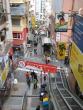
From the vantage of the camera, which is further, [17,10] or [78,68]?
[17,10]

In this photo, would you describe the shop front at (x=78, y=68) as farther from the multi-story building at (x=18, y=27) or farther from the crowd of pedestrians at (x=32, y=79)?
the multi-story building at (x=18, y=27)

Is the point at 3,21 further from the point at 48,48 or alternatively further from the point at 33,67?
the point at 48,48

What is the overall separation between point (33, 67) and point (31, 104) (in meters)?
3.71

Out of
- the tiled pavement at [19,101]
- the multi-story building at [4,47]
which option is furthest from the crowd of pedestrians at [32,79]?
the multi-story building at [4,47]

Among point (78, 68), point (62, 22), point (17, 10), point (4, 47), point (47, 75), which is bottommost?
point (47, 75)

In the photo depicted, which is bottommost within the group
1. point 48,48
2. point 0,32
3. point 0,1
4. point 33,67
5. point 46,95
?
point 48,48

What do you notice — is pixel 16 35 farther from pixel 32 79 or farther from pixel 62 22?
pixel 62 22

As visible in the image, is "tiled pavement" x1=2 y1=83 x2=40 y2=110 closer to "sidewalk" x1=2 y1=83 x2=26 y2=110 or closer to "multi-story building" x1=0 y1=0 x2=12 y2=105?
"sidewalk" x1=2 y1=83 x2=26 y2=110

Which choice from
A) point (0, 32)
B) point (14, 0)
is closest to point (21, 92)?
point (0, 32)

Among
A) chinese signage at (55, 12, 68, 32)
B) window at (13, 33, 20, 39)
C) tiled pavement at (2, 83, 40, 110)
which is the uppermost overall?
chinese signage at (55, 12, 68, 32)

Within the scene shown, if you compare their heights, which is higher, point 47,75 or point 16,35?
point 16,35

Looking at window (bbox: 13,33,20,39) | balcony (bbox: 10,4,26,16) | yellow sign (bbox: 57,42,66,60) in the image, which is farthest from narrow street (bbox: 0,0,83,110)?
window (bbox: 13,33,20,39)

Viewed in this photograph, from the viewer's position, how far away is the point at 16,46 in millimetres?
41000

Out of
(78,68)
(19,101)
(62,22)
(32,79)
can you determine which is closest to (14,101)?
(19,101)
